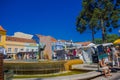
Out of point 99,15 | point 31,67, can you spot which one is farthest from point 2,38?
point 31,67

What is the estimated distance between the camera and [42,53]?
21.5 m

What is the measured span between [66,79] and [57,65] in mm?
5147

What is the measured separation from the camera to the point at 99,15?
34531mm

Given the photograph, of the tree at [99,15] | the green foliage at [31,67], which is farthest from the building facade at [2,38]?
the green foliage at [31,67]

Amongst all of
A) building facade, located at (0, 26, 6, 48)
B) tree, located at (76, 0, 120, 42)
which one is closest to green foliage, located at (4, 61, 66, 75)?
tree, located at (76, 0, 120, 42)

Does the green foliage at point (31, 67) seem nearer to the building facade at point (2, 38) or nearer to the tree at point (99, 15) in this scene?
the tree at point (99, 15)

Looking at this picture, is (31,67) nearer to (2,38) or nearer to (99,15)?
(99,15)

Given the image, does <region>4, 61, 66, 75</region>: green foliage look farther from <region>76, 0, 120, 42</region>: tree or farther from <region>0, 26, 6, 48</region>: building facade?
<region>0, 26, 6, 48</region>: building facade

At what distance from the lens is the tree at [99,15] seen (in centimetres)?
3466

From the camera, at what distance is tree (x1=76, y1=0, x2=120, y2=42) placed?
34656 millimetres

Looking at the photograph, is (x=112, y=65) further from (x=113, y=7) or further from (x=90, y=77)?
(x=113, y=7)

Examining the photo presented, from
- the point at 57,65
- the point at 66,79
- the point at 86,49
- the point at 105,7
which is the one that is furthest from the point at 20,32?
the point at 66,79

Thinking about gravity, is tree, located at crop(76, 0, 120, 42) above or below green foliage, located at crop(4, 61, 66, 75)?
above

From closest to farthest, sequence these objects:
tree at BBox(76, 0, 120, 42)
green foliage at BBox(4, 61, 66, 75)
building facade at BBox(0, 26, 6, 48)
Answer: green foliage at BBox(4, 61, 66, 75) < tree at BBox(76, 0, 120, 42) < building facade at BBox(0, 26, 6, 48)
